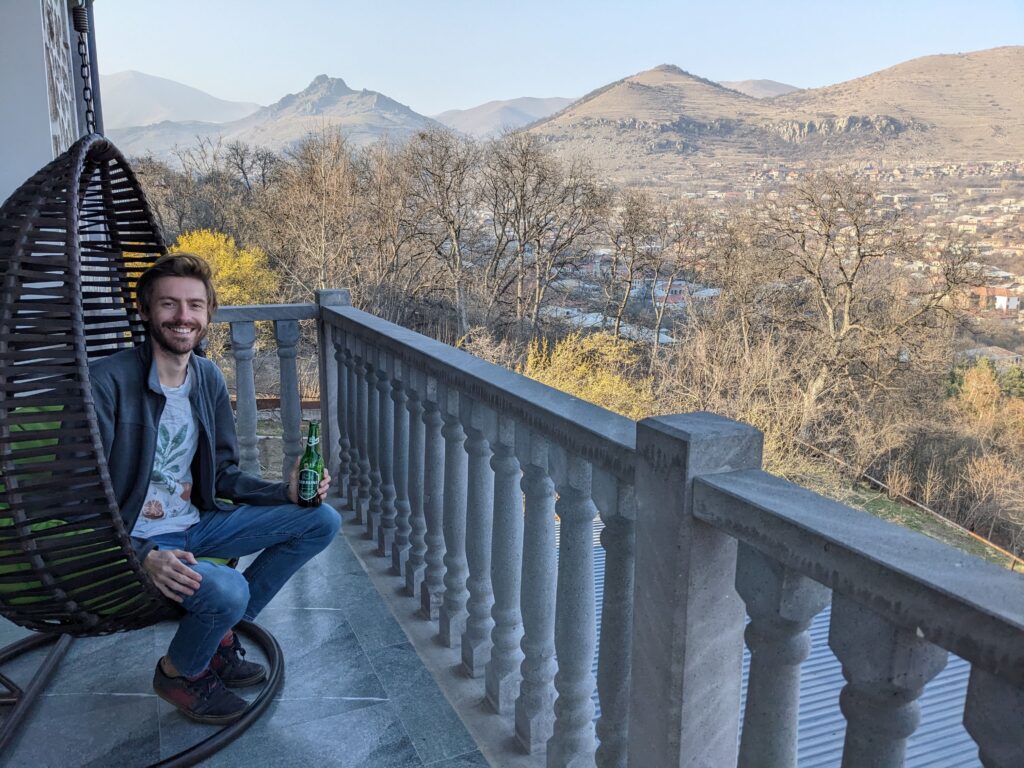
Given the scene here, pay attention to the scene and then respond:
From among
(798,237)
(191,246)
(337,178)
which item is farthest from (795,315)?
(191,246)

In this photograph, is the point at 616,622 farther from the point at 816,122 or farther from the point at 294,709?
the point at 816,122

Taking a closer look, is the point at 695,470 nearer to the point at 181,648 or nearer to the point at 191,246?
the point at 181,648

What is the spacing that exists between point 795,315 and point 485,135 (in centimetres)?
1365

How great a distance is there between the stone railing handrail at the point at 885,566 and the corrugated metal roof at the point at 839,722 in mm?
1537

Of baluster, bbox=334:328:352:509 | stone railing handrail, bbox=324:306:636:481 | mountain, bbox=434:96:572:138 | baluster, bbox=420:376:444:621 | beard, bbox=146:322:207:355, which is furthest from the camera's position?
mountain, bbox=434:96:572:138

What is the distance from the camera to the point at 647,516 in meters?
1.24

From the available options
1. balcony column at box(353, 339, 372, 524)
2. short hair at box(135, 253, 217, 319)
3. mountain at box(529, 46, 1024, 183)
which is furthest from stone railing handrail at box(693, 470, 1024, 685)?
mountain at box(529, 46, 1024, 183)

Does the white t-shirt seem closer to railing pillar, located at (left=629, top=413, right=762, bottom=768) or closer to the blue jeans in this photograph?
the blue jeans

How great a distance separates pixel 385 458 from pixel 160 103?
288ft

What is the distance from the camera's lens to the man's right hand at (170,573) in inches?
67.4

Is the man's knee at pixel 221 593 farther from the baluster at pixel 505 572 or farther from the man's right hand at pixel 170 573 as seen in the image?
the baluster at pixel 505 572

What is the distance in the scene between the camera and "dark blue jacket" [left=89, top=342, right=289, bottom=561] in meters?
1.78

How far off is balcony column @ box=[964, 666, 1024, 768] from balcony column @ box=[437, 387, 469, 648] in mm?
1440

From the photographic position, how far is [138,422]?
1.82 m
